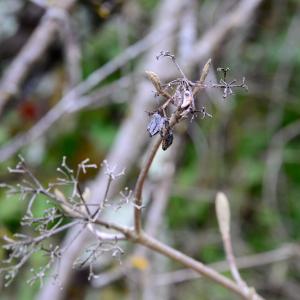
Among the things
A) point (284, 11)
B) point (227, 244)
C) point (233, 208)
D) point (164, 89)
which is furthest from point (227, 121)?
point (164, 89)

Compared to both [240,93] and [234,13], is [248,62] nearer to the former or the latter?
[240,93]

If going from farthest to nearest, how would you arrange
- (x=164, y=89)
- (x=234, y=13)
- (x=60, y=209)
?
(x=234, y=13) < (x=60, y=209) < (x=164, y=89)

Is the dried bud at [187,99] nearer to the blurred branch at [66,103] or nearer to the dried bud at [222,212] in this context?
the dried bud at [222,212]

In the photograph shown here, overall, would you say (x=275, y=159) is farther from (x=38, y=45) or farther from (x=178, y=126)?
(x=38, y=45)

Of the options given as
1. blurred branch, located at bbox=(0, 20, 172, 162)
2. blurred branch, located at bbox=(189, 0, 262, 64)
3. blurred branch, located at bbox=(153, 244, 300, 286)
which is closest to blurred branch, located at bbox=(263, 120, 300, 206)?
blurred branch, located at bbox=(153, 244, 300, 286)

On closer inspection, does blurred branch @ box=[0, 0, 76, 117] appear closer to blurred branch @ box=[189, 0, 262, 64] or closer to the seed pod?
blurred branch @ box=[189, 0, 262, 64]

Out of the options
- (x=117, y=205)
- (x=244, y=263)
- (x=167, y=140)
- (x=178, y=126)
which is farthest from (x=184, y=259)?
(x=244, y=263)

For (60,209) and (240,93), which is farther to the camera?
(240,93)

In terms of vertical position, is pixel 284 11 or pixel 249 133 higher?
pixel 284 11
